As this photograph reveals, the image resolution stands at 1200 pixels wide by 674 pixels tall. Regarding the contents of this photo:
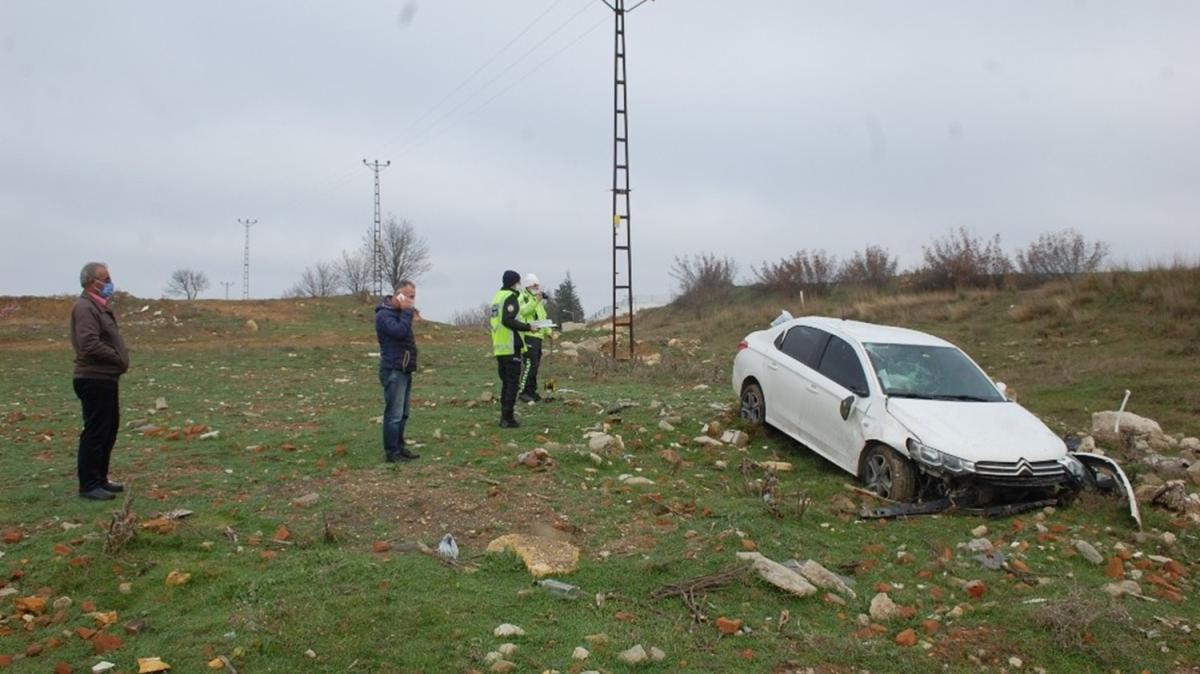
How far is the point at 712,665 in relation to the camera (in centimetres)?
432

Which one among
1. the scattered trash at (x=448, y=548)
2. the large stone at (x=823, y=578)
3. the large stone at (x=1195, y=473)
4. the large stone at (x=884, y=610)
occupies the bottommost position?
the large stone at (x=884, y=610)

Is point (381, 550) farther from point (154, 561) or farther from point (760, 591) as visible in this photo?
point (760, 591)

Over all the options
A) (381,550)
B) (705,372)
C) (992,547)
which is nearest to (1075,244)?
(705,372)

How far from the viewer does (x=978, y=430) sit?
24.6ft

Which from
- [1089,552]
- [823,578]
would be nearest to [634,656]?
[823,578]

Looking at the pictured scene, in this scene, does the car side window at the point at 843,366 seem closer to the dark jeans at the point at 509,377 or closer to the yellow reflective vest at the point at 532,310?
the dark jeans at the point at 509,377

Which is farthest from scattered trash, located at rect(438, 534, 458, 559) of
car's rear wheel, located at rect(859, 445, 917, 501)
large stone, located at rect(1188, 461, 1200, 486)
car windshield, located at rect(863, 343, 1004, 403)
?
large stone, located at rect(1188, 461, 1200, 486)

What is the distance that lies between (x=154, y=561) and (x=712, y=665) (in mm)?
3480

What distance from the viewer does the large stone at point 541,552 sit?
214 inches

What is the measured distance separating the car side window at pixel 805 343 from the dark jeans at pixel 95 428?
6.53 metres

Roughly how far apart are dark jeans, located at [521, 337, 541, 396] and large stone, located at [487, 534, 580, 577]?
5.54 m

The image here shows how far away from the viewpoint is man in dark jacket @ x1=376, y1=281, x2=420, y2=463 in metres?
8.08

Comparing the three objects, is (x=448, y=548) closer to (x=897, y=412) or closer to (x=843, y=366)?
(x=897, y=412)

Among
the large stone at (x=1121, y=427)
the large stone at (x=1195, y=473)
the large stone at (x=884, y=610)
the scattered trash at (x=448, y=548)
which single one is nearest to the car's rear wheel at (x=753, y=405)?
the large stone at (x=1121, y=427)
